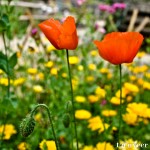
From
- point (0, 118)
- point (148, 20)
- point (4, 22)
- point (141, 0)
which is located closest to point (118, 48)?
point (4, 22)

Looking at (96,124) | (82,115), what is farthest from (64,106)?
(82,115)

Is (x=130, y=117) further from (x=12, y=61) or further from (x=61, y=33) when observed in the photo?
(x=61, y=33)

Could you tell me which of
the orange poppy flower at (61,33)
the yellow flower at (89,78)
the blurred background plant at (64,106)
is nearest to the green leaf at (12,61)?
the blurred background plant at (64,106)

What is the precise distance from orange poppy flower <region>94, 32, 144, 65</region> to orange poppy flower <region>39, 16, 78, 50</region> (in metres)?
0.06

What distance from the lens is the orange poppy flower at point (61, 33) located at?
40.7 inches

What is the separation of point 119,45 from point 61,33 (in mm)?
137

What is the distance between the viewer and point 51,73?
98.7 inches

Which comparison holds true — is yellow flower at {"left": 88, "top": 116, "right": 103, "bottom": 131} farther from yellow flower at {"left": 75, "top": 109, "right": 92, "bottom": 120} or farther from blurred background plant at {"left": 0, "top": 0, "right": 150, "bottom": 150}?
yellow flower at {"left": 75, "top": 109, "right": 92, "bottom": 120}

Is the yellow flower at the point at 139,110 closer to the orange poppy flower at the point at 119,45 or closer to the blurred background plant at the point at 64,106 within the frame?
the blurred background plant at the point at 64,106

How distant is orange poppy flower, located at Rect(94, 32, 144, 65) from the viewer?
1.04 meters

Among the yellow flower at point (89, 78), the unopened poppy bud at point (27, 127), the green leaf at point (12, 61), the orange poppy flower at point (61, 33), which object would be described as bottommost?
the yellow flower at point (89, 78)

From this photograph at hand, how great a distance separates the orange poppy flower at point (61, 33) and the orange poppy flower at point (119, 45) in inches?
2.5

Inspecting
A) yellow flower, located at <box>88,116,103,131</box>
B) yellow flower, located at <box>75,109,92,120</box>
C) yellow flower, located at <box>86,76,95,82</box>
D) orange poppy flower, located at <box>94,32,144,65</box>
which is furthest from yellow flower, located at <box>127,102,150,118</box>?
yellow flower, located at <box>86,76,95,82</box>

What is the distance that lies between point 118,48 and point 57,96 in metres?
1.30
